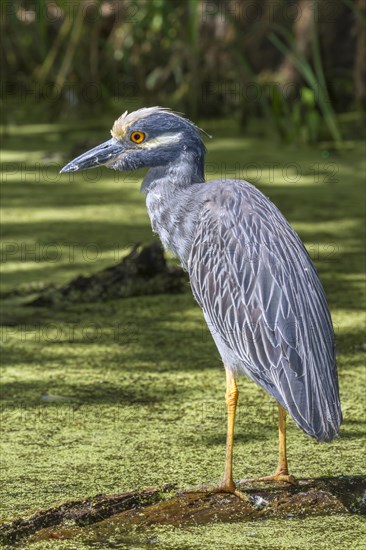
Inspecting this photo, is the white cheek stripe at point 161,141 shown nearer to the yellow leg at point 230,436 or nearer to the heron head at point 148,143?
the heron head at point 148,143

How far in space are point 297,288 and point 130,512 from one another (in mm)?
641

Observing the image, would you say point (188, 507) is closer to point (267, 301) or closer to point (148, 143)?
point (267, 301)

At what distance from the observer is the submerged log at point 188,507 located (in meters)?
2.38

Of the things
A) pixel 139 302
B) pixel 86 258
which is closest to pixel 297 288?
pixel 139 302

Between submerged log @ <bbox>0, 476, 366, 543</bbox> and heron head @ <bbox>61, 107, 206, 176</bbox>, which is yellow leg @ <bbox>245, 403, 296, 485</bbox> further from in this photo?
heron head @ <bbox>61, 107, 206, 176</bbox>

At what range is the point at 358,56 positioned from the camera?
7.36 meters

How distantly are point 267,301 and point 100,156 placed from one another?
2.04 ft

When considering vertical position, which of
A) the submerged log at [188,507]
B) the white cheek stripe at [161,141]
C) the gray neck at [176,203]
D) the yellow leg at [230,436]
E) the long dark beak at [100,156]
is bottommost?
the submerged log at [188,507]

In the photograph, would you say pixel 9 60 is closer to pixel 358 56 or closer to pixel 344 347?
pixel 358 56

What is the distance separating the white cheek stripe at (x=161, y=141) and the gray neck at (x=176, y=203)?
5 centimetres

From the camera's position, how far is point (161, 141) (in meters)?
2.88

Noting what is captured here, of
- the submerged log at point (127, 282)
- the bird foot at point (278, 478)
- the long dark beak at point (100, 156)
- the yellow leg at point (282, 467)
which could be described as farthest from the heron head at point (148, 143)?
→ the submerged log at point (127, 282)

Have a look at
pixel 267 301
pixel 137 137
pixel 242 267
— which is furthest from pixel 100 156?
pixel 267 301

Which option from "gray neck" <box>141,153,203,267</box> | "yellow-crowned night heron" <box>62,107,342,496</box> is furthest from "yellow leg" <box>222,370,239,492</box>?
"gray neck" <box>141,153,203,267</box>
